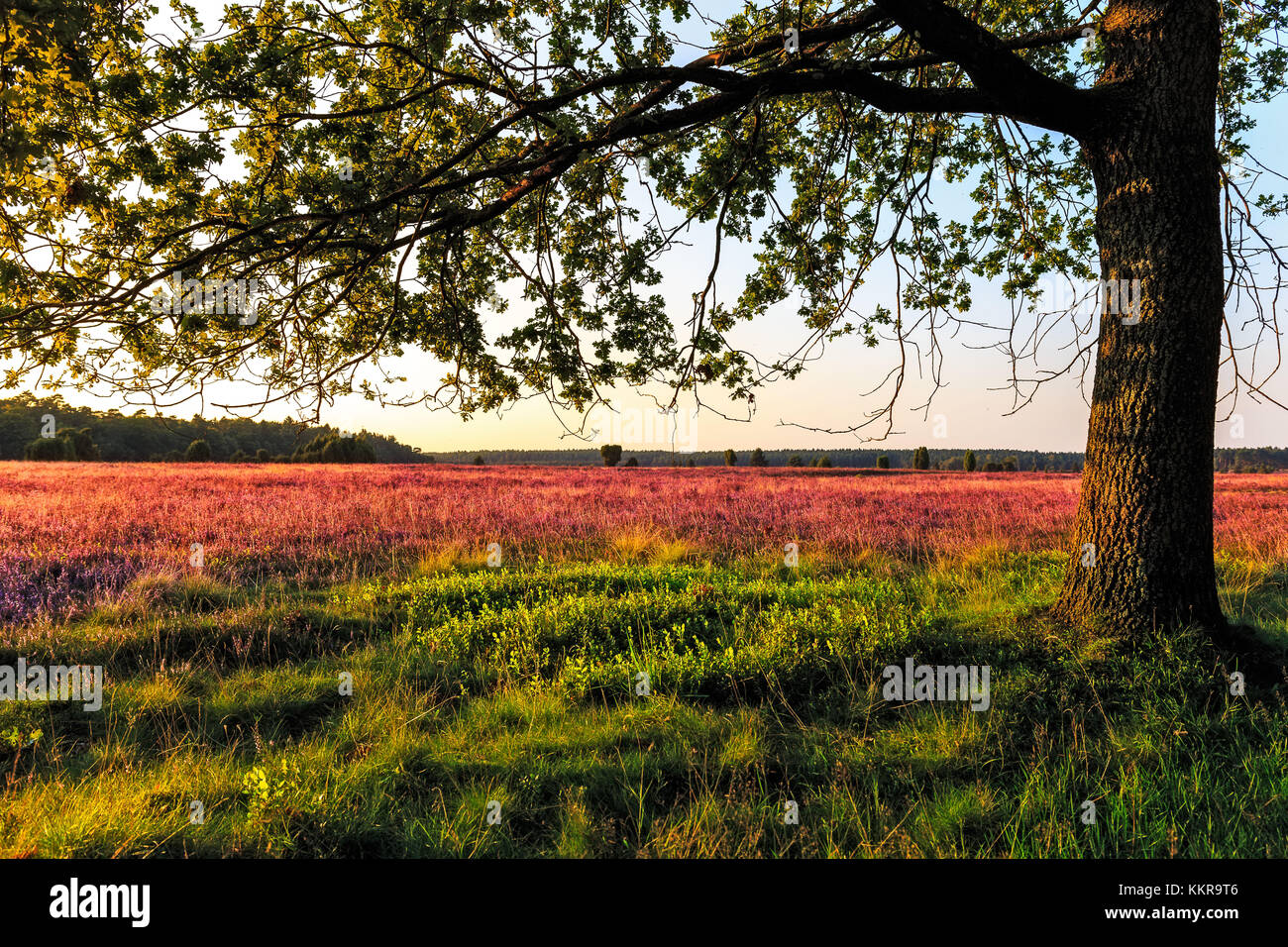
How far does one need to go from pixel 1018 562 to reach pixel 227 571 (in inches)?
503

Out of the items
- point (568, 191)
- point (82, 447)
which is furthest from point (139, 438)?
point (568, 191)

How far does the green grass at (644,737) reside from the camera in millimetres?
2811

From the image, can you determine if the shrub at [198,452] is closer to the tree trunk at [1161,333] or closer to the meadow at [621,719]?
the meadow at [621,719]

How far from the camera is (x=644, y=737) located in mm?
3779

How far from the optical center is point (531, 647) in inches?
205

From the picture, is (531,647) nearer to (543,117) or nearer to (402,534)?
(543,117)

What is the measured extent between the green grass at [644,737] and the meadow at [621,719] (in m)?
0.02

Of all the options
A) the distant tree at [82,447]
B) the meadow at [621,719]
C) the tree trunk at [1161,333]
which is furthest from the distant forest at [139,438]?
the tree trunk at [1161,333]

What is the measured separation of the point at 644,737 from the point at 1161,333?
5253 mm

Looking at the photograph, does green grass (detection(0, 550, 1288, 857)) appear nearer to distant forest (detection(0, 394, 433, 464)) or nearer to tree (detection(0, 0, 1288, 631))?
tree (detection(0, 0, 1288, 631))

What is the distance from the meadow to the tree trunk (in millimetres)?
638

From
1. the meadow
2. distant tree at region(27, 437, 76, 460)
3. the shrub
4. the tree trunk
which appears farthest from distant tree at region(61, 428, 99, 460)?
the tree trunk

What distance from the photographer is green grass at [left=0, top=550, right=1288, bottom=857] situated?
9.22 feet
